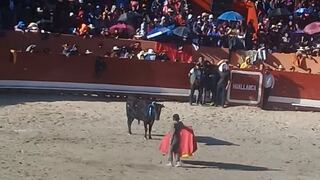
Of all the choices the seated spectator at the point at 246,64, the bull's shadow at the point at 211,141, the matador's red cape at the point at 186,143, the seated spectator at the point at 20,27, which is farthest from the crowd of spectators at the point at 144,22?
the matador's red cape at the point at 186,143

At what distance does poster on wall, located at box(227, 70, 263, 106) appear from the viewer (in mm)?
25484

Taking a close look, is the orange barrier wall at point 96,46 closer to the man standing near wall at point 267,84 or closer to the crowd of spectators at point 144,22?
the crowd of spectators at point 144,22

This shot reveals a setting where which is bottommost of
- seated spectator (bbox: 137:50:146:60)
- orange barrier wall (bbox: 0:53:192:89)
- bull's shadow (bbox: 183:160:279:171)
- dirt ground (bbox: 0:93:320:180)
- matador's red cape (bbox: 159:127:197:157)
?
bull's shadow (bbox: 183:160:279:171)

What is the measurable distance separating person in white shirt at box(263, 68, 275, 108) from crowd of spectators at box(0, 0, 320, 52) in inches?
128

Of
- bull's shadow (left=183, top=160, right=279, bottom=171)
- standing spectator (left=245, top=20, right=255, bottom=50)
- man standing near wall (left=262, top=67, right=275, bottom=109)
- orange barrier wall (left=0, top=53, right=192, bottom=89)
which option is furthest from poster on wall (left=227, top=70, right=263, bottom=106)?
bull's shadow (left=183, top=160, right=279, bottom=171)

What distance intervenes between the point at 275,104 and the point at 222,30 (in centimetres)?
444

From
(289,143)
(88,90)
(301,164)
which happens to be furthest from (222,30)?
(301,164)

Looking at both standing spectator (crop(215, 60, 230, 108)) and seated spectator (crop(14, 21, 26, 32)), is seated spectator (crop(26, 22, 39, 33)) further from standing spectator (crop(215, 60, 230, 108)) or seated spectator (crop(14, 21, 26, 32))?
standing spectator (crop(215, 60, 230, 108))

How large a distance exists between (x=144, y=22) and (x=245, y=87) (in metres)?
4.76

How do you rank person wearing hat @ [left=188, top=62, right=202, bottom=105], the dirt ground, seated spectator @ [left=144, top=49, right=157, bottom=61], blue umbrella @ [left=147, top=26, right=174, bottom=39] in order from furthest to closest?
blue umbrella @ [left=147, top=26, right=174, bottom=39] → seated spectator @ [left=144, top=49, right=157, bottom=61] → person wearing hat @ [left=188, top=62, right=202, bottom=105] → the dirt ground

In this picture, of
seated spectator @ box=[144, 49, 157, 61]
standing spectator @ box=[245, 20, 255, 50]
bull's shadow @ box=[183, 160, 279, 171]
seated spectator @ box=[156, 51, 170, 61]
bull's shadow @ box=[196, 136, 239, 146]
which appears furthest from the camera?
standing spectator @ box=[245, 20, 255, 50]

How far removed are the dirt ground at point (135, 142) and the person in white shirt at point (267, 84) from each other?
51 centimetres

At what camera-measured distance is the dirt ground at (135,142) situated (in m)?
15.3

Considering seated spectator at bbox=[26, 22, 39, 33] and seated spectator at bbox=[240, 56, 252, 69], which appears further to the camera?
seated spectator at bbox=[240, 56, 252, 69]
